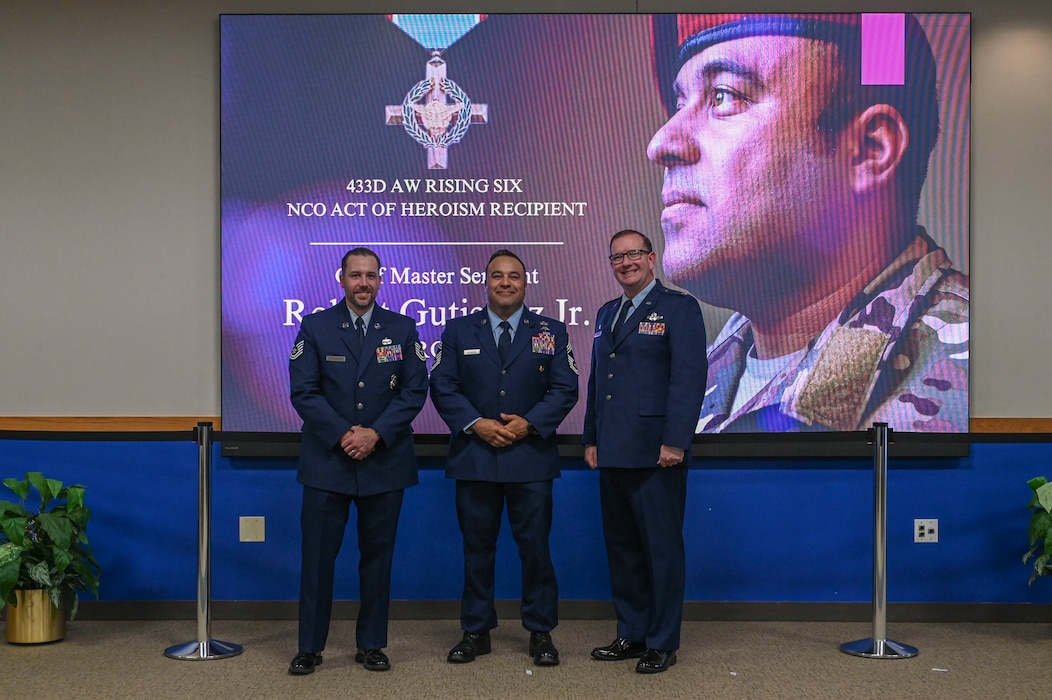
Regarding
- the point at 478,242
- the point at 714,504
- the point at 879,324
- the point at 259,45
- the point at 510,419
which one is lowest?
the point at 714,504

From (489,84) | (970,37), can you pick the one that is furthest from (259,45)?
(970,37)

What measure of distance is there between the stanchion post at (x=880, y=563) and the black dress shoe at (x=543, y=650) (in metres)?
1.17

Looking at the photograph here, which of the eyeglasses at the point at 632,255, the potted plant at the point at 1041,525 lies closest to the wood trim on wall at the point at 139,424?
the potted plant at the point at 1041,525

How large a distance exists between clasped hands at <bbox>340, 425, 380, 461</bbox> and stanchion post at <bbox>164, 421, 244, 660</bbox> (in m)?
0.70

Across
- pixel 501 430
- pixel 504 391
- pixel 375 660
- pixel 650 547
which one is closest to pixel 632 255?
pixel 504 391

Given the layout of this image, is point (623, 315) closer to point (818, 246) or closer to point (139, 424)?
point (818, 246)

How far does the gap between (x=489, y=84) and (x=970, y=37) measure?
2.15 metres

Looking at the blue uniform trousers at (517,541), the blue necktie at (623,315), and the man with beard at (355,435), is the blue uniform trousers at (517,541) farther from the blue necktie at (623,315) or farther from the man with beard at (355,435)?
the blue necktie at (623,315)

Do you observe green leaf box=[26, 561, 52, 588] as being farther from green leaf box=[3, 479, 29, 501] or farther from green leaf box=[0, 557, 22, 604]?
green leaf box=[3, 479, 29, 501]

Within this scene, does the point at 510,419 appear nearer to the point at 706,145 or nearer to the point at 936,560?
the point at 706,145

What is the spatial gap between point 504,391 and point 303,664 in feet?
4.05

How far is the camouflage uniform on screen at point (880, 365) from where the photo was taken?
4656mm

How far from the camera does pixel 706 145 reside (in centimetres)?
467

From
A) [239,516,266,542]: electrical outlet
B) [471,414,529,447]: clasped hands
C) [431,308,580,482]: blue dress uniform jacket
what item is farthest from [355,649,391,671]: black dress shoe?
[239,516,266,542]: electrical outlet
